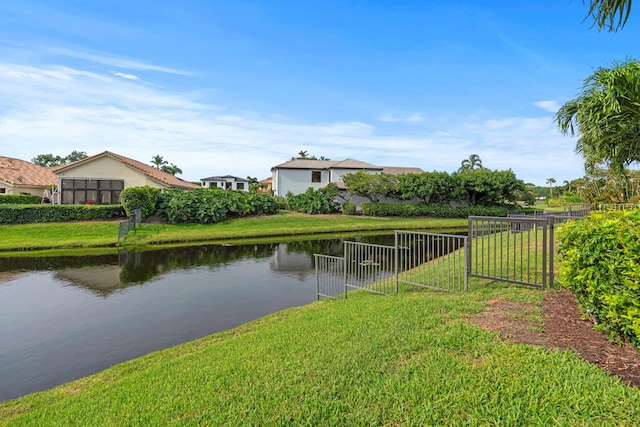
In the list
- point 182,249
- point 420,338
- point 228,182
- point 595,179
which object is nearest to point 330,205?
point 182,249

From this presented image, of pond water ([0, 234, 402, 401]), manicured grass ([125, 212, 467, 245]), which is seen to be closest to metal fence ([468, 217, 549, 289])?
pond water ([0, 234, 402, 401])

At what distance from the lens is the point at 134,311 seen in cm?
826

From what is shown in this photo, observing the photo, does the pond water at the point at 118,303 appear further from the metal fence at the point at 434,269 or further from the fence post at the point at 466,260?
the fence post at the point at 466,260

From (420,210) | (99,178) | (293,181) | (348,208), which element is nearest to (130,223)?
(99,178)

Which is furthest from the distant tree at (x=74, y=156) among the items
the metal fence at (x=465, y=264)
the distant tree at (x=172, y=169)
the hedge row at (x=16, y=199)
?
the metal fence at (x=465, y=264)

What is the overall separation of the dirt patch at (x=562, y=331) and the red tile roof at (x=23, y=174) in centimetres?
3917

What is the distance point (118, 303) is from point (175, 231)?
565 inches

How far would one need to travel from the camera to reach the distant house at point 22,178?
101 feet

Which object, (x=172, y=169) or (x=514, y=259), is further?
(x=172, y=169)

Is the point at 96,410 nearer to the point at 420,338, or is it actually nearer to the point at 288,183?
the point at 420,338

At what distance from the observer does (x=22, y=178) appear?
32.7m

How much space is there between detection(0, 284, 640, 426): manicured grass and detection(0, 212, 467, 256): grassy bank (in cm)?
1589

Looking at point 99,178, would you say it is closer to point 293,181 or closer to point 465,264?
point 293,181

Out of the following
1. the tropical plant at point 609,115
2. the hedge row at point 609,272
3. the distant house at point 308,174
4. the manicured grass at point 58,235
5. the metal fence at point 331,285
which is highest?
the distant house at point 308,174
